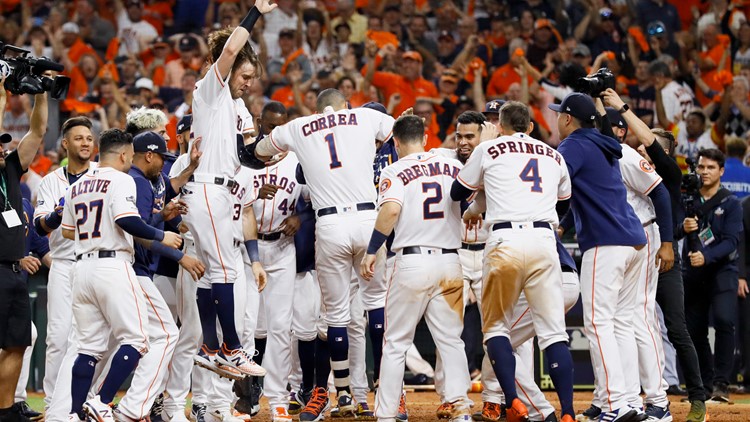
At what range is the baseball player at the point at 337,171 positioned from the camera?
8.15 m

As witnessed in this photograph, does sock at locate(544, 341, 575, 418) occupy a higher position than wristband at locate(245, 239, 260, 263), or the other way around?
wristband at locate(245, 239, 260, 263)

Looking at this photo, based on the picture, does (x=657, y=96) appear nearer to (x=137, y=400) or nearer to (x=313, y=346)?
(x=313, y=346)

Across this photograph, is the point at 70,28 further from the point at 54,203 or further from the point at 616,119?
the point at 616,119

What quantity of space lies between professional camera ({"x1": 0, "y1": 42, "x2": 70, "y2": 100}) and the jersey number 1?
1941 millimetres

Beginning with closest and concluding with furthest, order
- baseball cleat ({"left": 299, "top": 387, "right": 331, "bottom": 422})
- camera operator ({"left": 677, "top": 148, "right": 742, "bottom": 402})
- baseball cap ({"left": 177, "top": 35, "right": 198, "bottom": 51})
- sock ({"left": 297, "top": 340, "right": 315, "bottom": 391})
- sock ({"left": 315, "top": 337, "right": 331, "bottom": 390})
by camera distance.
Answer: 1. baseball cleat ({"left": 299, "top": 387, "right": 331, "bottom": 422})
2. sock ({"left": 315, "top": 337, "right": 331, "bottom": 390})
3. sock ({"left": 297, "top": 340, "right": 315, "bottom": 391})
4. camera operator ({"left": 677, "top": 148, "right": 742, "bottom": 402})
5. baseball cap ({"left": 177, "top": 35, "right": 198, "bottom": 51})

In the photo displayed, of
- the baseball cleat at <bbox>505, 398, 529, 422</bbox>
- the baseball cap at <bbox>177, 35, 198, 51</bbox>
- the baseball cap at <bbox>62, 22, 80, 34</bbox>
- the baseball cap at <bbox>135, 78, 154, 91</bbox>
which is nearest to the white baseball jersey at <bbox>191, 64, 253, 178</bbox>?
the baseball cleat at <bbox>505, 398, 529, 422</bbox>

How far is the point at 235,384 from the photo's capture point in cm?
900

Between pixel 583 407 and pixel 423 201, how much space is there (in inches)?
107

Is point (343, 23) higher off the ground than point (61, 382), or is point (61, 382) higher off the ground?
point (343, 23)

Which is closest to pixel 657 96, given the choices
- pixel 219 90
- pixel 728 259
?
pixel 728 259

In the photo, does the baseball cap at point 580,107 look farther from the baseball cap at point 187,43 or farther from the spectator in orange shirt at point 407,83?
the baseball cap at point 187,43

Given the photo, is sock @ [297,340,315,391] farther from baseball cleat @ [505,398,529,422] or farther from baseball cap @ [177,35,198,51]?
baseball cap @ [177,35,198,51]

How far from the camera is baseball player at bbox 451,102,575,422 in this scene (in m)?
7.16

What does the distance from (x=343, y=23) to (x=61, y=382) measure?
30.0ft
